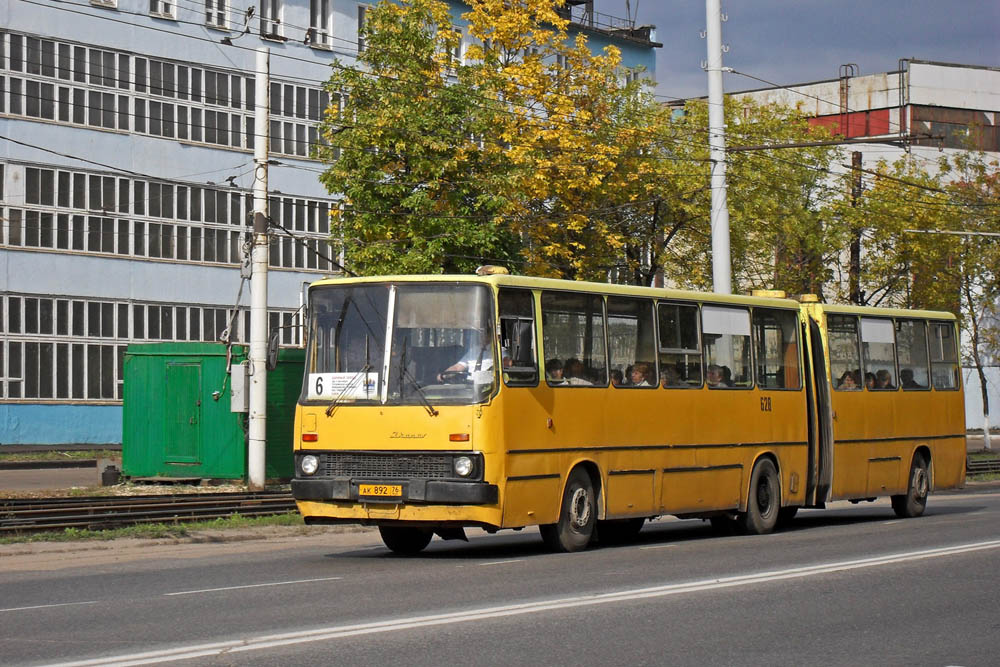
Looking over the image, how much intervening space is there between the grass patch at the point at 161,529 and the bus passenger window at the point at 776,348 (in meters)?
6.55

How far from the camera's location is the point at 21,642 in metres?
9.41

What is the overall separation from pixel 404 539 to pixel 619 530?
381cm

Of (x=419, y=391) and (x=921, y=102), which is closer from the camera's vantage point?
(x=419, y=391)

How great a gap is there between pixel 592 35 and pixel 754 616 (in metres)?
56.9

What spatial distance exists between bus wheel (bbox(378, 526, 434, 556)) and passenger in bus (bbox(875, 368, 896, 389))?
353 inches

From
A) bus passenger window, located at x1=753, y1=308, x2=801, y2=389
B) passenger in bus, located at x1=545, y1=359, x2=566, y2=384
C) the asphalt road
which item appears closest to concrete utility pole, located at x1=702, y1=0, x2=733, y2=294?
bus passenger window, located at x1=753, y1=308, x2=801, y2=389

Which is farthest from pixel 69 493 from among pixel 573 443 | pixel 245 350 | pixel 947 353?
pixel 947 353

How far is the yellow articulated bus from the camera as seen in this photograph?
15570 mm

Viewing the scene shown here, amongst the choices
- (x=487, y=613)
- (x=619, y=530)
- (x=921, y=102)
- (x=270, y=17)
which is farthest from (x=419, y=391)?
(x=921, y=102)

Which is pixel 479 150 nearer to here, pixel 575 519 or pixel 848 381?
pixel 848 381

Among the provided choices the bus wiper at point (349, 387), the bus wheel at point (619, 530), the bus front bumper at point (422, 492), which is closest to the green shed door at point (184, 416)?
the bus wheel at point (619, 530)

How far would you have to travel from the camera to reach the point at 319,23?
178 ft

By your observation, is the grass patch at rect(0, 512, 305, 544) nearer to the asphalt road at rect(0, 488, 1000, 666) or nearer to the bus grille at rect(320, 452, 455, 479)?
the asphalt road at rect(0, 488, 1000, 666)

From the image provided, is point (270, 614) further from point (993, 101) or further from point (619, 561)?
point (993, 101)
